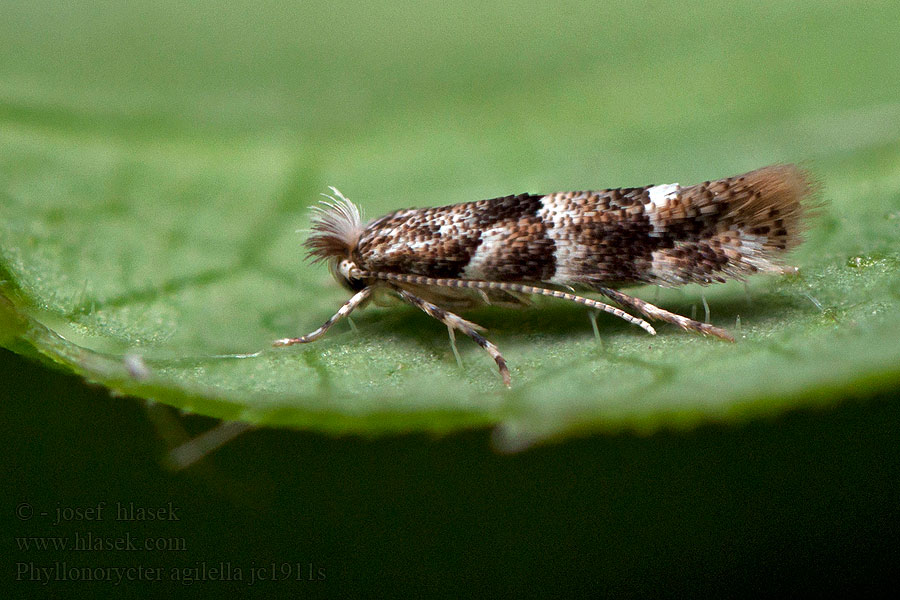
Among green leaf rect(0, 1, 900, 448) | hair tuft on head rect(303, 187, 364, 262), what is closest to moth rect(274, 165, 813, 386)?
hair tuft on head rect(303, 187, 364, 262)

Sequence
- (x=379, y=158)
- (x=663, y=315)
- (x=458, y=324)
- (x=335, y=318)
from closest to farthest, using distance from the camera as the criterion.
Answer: (x=663, y=315) < (x=458, y=324) < (x=335, y=318) < (x=379, y=158)

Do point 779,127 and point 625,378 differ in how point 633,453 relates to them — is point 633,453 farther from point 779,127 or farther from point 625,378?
point 779,127

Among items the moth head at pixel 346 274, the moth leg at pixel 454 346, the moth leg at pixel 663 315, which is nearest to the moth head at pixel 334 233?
the moth head at pixel 346 274

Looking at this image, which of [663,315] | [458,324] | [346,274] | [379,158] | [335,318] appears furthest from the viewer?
[379,158]

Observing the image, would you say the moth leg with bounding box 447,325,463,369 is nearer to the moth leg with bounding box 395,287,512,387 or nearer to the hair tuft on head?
the moth leg with bounding box 395,287,512,387

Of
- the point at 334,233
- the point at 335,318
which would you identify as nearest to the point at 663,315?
the point at 335,318

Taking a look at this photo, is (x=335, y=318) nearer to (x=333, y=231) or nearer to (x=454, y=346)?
(x=333, y=231)

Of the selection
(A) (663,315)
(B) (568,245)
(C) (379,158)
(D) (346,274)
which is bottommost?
(A) (663,315)
